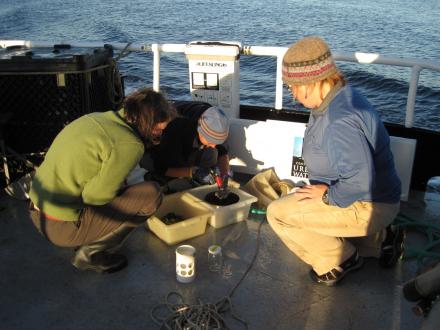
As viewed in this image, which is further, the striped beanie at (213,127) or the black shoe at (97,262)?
the striped beanie at (213,127)

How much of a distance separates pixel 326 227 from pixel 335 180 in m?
0.29

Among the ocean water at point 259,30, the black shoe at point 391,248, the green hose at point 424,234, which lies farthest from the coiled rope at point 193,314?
the ocean water at point 259,30

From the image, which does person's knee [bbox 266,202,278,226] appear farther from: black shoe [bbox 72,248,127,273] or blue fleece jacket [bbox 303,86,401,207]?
black shoe [bbox 72,248,127,273]

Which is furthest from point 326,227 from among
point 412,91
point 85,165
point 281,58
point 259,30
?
point 259,30

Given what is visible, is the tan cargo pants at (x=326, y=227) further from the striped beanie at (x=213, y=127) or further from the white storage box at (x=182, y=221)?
the striped beanie at (x=213, y=127)

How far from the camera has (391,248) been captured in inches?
123

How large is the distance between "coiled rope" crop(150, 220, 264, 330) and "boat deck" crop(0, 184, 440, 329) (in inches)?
1.7

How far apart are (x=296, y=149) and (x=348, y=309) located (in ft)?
5.93

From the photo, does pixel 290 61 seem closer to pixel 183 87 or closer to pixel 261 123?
pixel 261 123

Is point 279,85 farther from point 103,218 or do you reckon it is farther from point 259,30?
point 259,30

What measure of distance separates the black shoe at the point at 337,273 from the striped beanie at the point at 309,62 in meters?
1.20

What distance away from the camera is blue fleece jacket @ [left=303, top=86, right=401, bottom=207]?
246 cm

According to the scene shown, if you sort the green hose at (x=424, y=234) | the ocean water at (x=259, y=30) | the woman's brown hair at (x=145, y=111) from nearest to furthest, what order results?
the woman's brown hair at (x=145, y=111), the green hose at (x=424, y=234), the ocean water at (x=259, y=30)

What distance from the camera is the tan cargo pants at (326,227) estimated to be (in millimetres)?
2806
